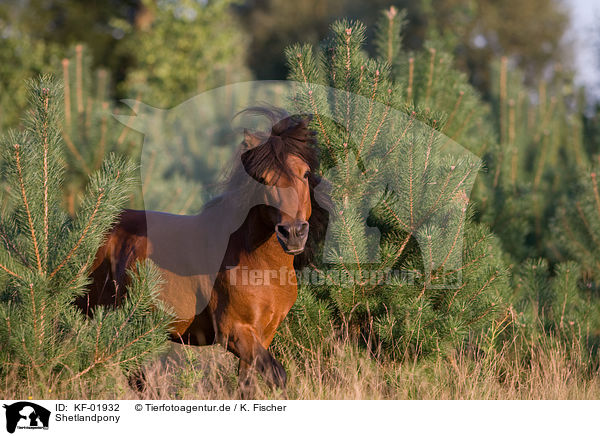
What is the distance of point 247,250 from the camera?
368 centimetres

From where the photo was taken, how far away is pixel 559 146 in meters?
9.97

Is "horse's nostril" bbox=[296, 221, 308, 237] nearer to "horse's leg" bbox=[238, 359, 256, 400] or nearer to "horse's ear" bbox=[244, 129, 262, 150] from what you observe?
"horse's ear" bbox=[244, 129, 262, 150]

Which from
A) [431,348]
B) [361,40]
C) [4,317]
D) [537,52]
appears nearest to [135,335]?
[4,317]

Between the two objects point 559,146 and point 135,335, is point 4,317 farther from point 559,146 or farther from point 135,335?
point 559,146

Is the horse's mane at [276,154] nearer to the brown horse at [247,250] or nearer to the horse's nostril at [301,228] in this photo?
the brown horse at [247,250]

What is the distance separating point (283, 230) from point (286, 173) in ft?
1.06

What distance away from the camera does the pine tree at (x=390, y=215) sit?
148 inches

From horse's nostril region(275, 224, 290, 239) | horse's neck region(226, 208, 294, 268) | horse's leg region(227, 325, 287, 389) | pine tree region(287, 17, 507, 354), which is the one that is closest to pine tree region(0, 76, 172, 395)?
horse's leg region(227, 325, 287, 389)

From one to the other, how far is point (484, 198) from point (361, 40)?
2.12 metres

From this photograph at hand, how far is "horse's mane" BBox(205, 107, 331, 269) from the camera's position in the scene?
3.42 metres

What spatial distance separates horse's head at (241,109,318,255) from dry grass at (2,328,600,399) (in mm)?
876
